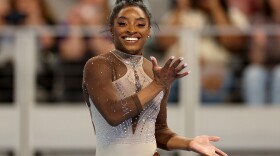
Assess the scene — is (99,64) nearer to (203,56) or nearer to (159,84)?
(159,84)

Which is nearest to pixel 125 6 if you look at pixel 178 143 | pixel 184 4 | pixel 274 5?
pixel 178 143

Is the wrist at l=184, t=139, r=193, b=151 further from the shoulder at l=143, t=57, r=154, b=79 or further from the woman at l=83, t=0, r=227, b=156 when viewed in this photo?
the shoulder at l=143, t=57, r=154, b=79

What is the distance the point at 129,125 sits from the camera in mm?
3551

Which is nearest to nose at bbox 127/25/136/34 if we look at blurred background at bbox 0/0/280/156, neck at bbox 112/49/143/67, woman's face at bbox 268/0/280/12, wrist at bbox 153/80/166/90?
neck at bbox 112/49/143/67

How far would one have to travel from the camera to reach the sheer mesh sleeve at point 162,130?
3.70 m

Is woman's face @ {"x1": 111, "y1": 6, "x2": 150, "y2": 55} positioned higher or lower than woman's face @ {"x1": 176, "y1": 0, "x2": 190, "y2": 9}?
higher

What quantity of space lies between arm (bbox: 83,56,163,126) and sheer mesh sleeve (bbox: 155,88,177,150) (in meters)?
0.28

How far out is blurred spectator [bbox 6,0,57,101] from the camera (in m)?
7.16

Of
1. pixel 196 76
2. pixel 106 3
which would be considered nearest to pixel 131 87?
pixel 196 76

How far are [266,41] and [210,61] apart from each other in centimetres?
53

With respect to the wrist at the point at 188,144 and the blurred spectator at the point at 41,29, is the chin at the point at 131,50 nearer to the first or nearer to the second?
the wrist at the point at 188,144

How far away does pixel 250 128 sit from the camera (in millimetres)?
7184

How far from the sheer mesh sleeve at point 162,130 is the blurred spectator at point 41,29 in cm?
350

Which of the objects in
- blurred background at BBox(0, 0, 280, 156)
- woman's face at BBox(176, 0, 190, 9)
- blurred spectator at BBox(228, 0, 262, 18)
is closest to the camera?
blurred background at BBox(0, 0, 280, 156)
